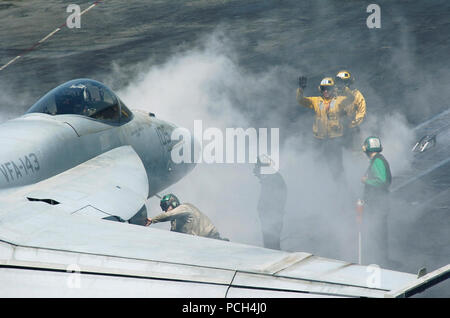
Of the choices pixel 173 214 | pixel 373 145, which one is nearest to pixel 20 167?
pixel 173 214

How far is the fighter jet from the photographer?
6293mm

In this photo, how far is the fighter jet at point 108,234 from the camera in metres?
6.29

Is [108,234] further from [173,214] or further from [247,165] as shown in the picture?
[247,165]

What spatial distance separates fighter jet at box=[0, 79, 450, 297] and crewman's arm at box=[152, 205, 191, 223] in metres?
0.34

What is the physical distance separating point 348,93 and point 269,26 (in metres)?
14.4

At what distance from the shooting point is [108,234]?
8609mm

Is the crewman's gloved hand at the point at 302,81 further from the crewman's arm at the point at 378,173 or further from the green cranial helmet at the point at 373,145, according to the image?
the crewman's arm at the point at 378,173

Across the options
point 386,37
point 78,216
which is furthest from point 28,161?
point 386,37

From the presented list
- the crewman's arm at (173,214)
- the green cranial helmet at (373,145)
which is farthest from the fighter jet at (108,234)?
the green cranial helmet at (373,145)

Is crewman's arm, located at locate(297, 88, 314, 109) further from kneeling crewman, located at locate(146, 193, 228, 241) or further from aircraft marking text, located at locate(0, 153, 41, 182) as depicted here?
aircraft marking text, located at locate(0, 153, 41, 182)

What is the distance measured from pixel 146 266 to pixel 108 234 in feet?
5.51

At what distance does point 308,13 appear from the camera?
31.7 m

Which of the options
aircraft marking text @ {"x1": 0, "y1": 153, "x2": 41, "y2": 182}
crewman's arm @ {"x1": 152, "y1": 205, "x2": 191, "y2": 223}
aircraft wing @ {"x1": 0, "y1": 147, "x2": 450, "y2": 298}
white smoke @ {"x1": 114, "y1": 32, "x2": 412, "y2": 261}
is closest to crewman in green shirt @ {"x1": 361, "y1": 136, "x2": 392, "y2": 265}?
white smoke @ {"x1": 114, "y1": 32, "x2": 412, "y2": 261}

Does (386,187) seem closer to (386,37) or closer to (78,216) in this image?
(78,216)
